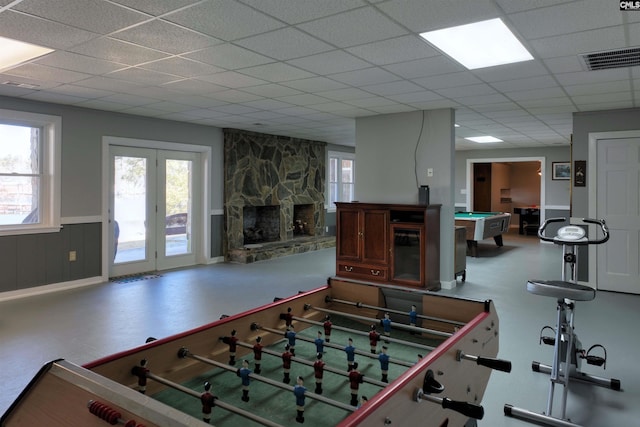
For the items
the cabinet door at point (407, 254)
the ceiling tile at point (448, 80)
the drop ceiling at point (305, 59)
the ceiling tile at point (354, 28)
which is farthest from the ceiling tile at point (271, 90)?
the cabinet door at point (407, 254)

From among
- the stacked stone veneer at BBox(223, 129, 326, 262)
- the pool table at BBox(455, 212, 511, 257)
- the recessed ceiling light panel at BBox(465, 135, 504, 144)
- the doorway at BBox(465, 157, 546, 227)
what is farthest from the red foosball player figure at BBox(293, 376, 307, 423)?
the doorway at BBox(465, 157, 546, 227)

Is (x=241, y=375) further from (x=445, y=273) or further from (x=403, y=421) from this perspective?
(x=445, y=273)

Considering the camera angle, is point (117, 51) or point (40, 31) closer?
point (40, 31)

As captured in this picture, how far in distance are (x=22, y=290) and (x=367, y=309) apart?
4.81 m

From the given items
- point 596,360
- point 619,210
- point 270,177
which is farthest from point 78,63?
point 619,210

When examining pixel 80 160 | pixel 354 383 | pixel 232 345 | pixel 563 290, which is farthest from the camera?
pixel 80 160

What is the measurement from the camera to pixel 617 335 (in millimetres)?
3918

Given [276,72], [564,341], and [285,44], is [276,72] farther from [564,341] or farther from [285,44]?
[564,341]

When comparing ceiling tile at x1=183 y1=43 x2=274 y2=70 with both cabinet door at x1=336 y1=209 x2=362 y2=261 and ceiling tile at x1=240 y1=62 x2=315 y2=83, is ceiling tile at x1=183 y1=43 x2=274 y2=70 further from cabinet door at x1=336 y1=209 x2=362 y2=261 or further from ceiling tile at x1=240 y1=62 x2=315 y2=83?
cabinet door at x1=336 y1=209 x2=362 y2=261

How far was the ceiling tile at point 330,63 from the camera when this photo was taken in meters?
3.53

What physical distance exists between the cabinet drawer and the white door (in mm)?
2859

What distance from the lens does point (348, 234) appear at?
6.08 metres

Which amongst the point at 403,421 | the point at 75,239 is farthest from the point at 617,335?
the point at 75,239

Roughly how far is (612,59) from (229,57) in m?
3.10
